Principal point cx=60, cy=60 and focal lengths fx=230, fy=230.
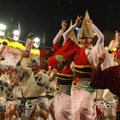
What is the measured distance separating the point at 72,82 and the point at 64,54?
1.95 feet

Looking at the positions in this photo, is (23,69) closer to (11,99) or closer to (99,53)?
(11,99)

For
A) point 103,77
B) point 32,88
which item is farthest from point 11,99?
point 103,77

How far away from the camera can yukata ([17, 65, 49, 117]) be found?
18.7 feet

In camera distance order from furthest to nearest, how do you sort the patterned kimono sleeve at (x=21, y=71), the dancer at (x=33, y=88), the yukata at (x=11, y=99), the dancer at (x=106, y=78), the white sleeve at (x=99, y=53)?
1. the yukata at (x=11, y=99)
2. the patterned kimono sleeve at (x=21, y=71)
3. the dancer at (x=33, y=88)
4. the white sleeve at (x=99, y=53)
5. the dancer at (x=106, y=78)

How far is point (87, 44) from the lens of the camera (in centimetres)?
451

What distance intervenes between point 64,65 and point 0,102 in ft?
7.40

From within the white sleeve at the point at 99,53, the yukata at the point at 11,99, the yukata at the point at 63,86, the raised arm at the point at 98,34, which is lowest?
the yukata at the point at 11,99

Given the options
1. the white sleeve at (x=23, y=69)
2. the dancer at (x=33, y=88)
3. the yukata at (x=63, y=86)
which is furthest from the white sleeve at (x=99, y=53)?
the white sleeve at (x=23, y=69)

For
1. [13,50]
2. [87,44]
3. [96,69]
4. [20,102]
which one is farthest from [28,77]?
[13,50]

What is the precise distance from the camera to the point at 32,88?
5754 mm

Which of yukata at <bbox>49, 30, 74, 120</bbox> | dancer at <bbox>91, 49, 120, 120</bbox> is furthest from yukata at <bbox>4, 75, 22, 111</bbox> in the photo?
dancer at <bbox>91, 49, 120, 120</bbox>

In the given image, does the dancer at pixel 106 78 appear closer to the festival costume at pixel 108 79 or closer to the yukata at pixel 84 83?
the festival costume at pixel 108 79

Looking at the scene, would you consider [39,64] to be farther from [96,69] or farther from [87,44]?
[96,69]

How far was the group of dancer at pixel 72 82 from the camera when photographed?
2518 mm
